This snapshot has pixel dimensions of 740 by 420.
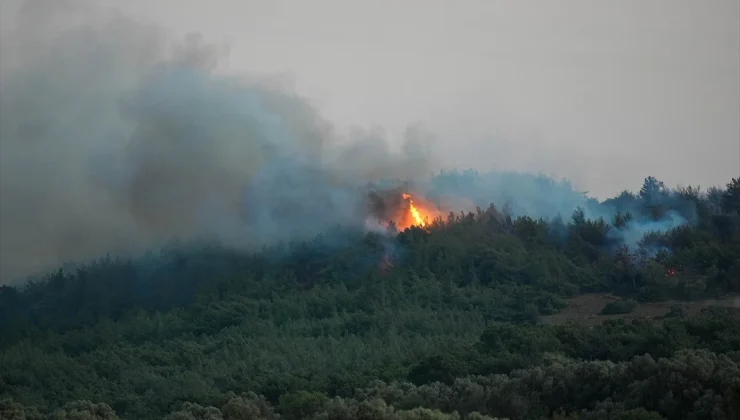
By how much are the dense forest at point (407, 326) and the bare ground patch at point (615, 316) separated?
0.89m

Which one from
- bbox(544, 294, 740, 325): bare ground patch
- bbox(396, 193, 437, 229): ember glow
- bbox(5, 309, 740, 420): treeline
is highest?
bbox(396, 193, 437, 229): ember glow

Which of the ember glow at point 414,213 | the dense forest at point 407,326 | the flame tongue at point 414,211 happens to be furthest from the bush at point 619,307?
the flame tongue at point 414,211

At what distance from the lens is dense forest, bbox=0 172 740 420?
48719mm

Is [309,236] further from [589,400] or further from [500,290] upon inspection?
[589,400]

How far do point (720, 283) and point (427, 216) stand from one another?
26468mm

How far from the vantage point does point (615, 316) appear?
76.2 m

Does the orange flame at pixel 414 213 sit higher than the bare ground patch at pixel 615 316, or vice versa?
the orange flame at pixel 414 213

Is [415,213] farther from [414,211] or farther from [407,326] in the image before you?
[407,326]

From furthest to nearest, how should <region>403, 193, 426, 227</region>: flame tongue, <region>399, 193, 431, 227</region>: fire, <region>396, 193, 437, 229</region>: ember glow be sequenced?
1. <region>403, 193, 426, 227</region>: flame tongue
2. <region>399, 193, 431, 227</region>: fire
3. <region>396, 193, 437, 229</region>: ember glow

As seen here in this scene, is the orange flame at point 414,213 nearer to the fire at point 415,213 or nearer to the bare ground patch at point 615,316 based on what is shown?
the fire at point 415,213

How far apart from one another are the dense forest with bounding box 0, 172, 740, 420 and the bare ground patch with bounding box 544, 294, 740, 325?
2.92 ft

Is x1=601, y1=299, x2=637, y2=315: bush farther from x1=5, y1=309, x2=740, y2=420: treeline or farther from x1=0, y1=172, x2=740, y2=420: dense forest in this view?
x1=5, y1=309, x2=740, y2=420: treeline

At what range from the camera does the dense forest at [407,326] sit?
48.7 m

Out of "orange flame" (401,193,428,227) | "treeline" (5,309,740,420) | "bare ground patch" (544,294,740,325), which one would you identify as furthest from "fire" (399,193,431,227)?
"treeline" (5,309,740,420)
